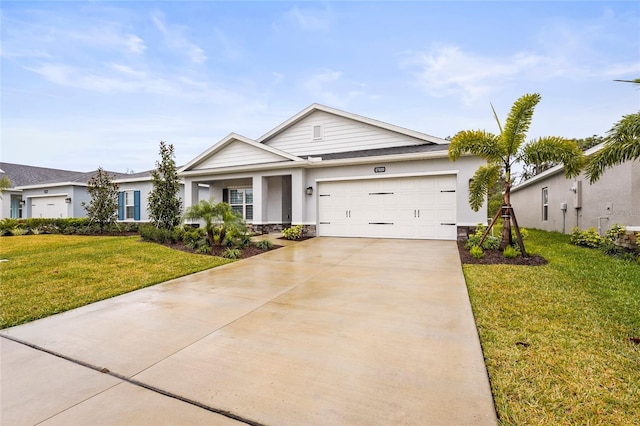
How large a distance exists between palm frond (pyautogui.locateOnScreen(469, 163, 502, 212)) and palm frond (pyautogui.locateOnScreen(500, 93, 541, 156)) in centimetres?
78

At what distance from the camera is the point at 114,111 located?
1455cm

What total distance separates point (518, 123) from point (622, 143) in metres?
1.98

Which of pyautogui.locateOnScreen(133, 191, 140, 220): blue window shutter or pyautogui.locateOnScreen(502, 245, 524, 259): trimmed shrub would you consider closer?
pyautogui.locateOnScreen(502, 245, 524, 259): trimmed shrub

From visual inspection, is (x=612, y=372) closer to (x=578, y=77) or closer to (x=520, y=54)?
(x=520, y=54)

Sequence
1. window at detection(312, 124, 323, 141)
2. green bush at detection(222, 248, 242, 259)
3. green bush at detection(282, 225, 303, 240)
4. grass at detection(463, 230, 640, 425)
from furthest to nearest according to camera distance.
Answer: window at detection(312, 124, 323, 141) → green bush at detection(282, 225, 303, 240) → green bush at detection(222, 248, 242, 259) → grass at detection(463, 230, 640, 425)

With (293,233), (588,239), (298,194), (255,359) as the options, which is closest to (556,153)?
(588,239)

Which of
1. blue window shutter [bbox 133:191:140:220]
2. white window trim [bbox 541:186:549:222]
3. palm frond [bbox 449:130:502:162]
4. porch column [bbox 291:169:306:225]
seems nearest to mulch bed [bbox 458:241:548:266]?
palm frond [bbox 449:130:502:162]

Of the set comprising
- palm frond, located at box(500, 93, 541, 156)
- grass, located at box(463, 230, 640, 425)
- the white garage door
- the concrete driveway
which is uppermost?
palm frond, located at box(500, 93, 541, 156)

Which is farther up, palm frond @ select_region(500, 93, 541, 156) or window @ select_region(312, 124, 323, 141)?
window @ select_region(312, 124, 323, 141)

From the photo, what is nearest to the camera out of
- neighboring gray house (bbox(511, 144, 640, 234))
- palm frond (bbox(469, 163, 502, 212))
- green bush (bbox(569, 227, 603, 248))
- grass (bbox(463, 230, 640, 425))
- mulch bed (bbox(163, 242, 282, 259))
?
grass (bbox(463, 230, 640, 425))

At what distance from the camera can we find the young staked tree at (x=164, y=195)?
12125 mm

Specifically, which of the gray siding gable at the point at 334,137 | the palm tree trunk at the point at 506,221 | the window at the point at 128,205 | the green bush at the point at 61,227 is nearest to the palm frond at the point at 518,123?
the palm tree trunk at the point at 506,221

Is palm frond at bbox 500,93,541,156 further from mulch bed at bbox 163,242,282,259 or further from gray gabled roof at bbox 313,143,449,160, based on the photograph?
mulch bed at bbox 163,242,282,259

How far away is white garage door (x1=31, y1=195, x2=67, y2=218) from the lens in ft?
62.2
